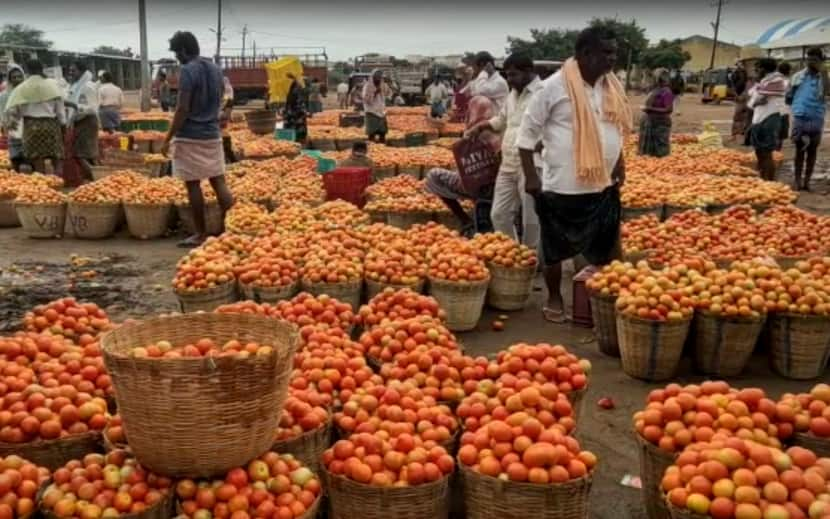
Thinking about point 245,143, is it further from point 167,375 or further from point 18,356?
point 167,375

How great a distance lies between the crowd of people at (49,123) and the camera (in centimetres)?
1127

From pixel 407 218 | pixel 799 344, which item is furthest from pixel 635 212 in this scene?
pixel 799 344

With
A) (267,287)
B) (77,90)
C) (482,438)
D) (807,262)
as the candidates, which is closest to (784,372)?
(807,262)

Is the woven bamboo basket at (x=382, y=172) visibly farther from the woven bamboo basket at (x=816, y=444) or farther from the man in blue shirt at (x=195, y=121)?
the woven bamboo basket at (x=816, y=444)

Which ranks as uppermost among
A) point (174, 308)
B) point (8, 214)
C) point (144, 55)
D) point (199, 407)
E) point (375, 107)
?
point (144, 55)

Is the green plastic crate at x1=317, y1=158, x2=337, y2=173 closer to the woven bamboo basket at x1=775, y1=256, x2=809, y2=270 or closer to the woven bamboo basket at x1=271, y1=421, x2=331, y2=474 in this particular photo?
the woven bamboo basket at x1=775, y1=256, x2=809, y2=270

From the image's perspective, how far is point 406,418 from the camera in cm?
344

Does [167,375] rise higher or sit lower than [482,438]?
higher

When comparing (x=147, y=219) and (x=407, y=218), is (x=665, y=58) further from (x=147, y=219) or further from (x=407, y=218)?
(x=147, y=219)

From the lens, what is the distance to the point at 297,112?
17.4 m

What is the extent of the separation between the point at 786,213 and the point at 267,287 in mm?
5140

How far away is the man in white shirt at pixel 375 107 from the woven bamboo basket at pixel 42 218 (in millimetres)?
8718

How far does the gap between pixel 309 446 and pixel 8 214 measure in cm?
852

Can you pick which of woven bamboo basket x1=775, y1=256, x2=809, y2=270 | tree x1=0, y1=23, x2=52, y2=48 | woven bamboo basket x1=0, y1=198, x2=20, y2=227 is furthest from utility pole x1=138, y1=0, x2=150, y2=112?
tree x1=0, y1=23, x2=52, y2=48
